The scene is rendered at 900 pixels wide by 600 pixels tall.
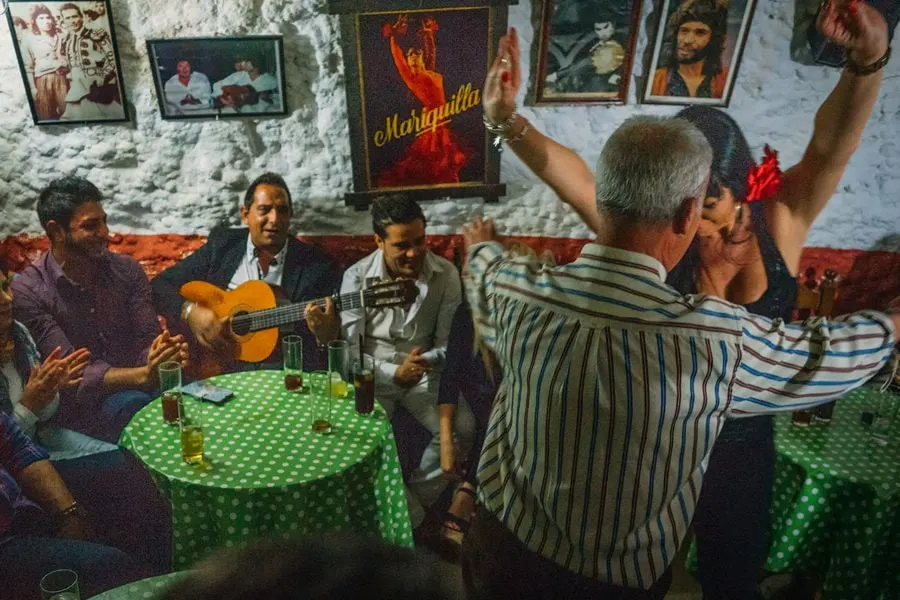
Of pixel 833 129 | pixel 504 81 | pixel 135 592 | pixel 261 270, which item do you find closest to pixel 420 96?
pixel 504 81

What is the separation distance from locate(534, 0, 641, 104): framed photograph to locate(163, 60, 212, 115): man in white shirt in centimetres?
132

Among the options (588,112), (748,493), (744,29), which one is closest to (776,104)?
(744,29)

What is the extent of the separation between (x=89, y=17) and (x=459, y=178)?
155 centimetres

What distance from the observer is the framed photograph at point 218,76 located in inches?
102

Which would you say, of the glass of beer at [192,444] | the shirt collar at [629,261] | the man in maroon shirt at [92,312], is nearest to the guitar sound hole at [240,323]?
the man in maroon shirt at [92,312]

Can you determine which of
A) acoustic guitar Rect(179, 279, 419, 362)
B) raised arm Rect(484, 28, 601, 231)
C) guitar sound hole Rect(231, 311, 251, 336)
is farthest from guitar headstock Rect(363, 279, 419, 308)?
raised arm Rect(484, 28, 601, 231)

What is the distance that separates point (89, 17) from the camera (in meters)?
2.55

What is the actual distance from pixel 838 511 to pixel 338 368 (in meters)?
2.07

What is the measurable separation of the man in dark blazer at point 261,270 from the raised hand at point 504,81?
36.9 inches

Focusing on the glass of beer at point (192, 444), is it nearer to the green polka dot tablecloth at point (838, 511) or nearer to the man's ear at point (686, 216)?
the man's ear at point (686, 216)

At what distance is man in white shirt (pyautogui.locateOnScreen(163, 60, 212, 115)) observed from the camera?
8.63 feet

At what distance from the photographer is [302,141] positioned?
2770 millimetres

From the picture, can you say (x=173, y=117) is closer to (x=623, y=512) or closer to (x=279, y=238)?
(x=279, y=238)

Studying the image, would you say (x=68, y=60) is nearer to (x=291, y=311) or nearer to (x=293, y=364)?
(x=291, y=311)
